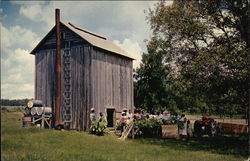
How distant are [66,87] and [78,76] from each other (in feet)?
4.88

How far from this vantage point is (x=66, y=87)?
26.1 m

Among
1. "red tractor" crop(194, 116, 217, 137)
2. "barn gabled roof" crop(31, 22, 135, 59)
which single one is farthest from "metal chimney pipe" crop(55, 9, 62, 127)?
"red tractor" crop(194, 116, 217, 137)

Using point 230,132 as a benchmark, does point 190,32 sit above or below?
above

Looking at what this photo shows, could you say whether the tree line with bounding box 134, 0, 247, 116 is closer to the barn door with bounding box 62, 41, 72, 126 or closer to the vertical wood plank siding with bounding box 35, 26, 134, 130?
the vertical wood plank siding with bounding box 35, 26, 134, 130

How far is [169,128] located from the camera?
Result: 2300 cm

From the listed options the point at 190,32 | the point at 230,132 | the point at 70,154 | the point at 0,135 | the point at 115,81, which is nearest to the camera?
the point at 0,135

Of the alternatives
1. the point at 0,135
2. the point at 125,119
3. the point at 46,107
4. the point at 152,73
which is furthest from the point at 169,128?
the point at 152,73

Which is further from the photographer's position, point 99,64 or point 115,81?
point 115,81

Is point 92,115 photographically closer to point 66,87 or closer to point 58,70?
point 66,87

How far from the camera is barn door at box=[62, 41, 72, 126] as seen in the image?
84.5ft

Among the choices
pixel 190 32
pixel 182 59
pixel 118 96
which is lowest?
pixel 118 96

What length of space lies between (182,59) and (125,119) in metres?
6.59

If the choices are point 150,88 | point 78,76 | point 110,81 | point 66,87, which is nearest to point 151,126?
point 110,81

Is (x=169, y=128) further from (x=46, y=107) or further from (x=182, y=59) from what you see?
(x=46, y=107)
